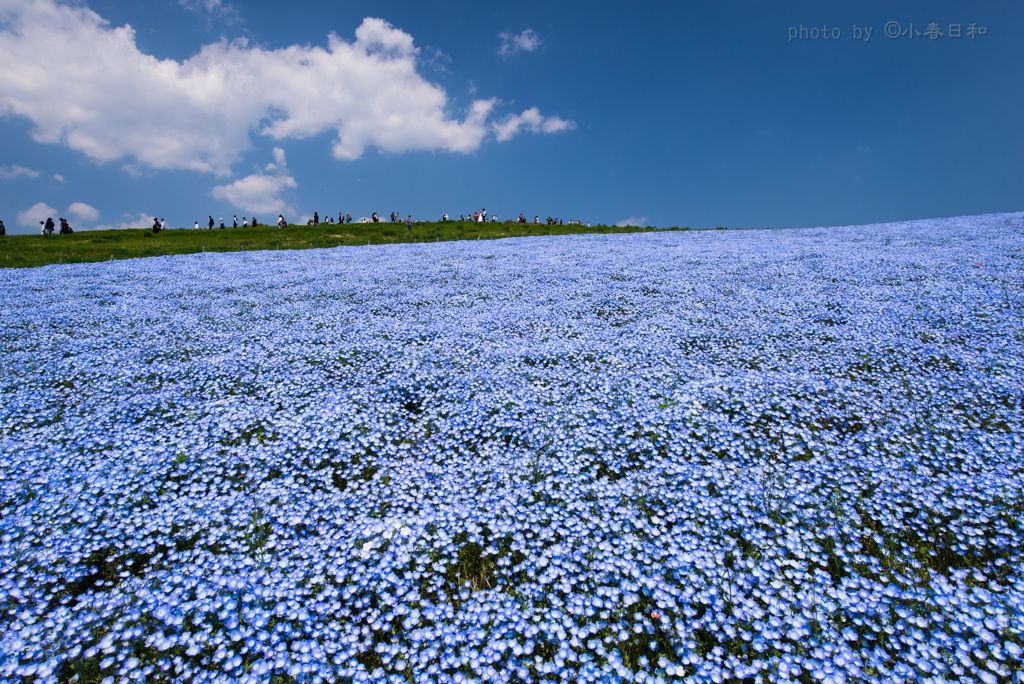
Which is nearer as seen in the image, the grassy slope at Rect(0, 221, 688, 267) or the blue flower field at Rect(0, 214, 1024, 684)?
the blue flower field at Rect(0, 214, 1024, 684)

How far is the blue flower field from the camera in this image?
11.8ft

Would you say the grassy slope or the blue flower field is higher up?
the grassy slope

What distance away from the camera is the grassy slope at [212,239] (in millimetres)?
23984

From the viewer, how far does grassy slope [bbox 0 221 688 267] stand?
24.0 meters

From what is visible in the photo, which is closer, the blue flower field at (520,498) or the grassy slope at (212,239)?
the blue flower field at (520,498)

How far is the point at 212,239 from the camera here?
3453cm

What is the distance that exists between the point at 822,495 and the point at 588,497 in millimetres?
2579

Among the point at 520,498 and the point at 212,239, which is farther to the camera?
the point at 212,239

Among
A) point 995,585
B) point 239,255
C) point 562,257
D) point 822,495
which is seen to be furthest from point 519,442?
point 239,255

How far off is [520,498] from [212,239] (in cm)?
3835

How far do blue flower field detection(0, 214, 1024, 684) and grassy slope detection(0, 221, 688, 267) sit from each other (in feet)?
56.2

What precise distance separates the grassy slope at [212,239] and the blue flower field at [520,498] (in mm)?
17127

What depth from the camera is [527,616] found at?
3.83 m

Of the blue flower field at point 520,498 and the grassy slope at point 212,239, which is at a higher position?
the grassy slope at point 212,239
